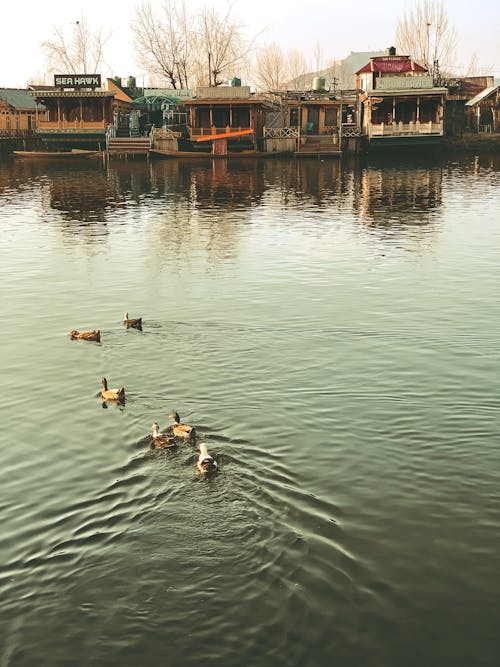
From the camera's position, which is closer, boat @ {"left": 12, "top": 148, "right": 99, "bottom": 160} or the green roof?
boat @ {"left": 12, "top": 148, "right": 99, "bottom": 160}

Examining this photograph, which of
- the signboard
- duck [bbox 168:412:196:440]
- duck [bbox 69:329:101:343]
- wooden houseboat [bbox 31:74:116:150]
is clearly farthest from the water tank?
duck [bbox 168:412:196:440]

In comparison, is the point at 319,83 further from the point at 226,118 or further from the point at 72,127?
the point at 72,127

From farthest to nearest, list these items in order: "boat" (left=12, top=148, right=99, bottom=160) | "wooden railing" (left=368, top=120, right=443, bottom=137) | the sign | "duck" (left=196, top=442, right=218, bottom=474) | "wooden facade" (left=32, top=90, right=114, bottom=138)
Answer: the sign
"boat" (left=12, top=148, right=99, bottom=160)
"wooden facade" (left=32, top=90, right=114, bottom=138)
"wooden railing" (left=368, top=120, right=443, bottom=137)
"duck" (left=196, top=442, right=218, bottom=474)

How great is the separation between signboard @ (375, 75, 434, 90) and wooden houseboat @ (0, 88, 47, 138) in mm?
36198

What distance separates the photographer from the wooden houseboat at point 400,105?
66062mm

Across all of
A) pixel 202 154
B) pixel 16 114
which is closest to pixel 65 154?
pixel 202 154

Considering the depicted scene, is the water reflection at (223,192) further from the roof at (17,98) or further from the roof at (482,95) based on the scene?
the roof at (17,98)

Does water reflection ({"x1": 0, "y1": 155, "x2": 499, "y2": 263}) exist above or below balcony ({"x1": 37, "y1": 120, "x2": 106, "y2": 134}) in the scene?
below

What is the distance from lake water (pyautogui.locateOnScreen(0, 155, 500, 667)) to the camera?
23.1 ft

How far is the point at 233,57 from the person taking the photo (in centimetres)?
9519

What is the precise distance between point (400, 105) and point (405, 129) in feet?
19.9

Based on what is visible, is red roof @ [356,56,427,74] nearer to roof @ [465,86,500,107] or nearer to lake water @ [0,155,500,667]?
roof @ [465,86,500,107]

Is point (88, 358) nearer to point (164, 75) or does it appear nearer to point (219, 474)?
point (219, 474)

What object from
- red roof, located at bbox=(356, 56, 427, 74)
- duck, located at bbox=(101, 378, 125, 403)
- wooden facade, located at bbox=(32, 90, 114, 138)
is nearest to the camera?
duck, located at bbox=(101, 378, 125, 403)
